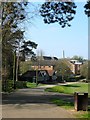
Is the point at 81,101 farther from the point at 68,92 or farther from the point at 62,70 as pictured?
the point at 62,70

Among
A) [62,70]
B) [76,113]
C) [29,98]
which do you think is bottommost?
[29,98]

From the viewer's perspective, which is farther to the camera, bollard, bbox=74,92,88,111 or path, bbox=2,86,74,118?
bollard, bbox=74,92,88,111

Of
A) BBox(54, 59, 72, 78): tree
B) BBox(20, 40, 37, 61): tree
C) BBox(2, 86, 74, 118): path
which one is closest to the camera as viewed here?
BBox(2, 86, 74, 118): path

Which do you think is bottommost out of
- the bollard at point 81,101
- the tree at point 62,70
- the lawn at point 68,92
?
the lawn at point 68,92

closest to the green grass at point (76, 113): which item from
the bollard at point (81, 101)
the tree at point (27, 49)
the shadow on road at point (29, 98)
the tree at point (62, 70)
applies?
the bollard at point (81, 101)

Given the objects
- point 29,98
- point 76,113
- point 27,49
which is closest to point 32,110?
point 76,113

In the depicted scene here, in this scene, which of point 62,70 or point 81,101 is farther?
point 62,70

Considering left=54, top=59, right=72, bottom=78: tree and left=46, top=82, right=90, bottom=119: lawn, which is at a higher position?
left=54, top=59, right=72, bottom=78: tree

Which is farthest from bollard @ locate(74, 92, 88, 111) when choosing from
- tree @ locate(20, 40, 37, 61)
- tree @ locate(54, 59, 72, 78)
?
tree @ locate(54, 59, 72, 78)

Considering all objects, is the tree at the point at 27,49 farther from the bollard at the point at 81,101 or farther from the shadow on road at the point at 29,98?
the bollard at the point at 81,101

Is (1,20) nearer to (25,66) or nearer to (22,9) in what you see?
(22,9)

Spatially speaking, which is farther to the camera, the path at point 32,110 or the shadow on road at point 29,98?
the shadow on road at point 29,98

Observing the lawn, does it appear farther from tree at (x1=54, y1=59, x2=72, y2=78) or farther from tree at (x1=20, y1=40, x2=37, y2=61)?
tree at (x1=54, y1=59, x2=72, y2=78)

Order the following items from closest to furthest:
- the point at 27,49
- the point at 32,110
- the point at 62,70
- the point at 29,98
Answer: the point at 32,110, the point at 29,98, the point at 27,49, the point at 62,70
